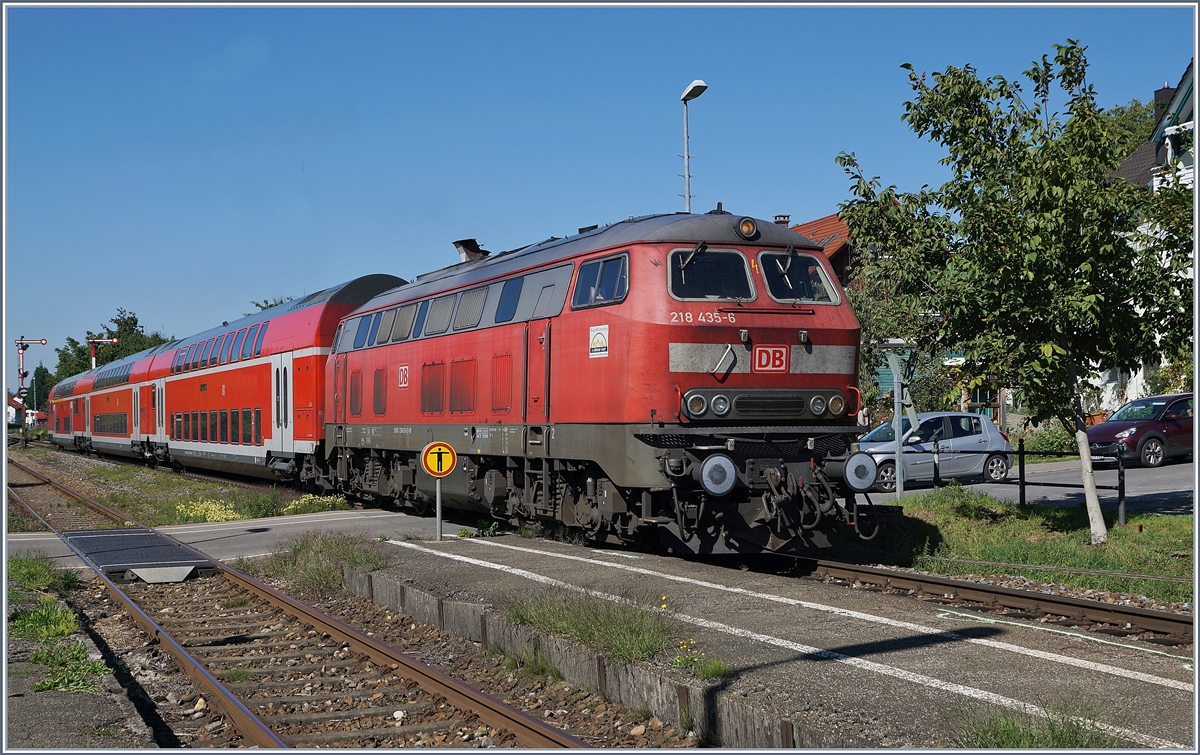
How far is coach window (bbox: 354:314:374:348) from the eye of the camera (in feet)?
60.9

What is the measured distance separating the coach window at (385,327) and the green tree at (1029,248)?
7.44 meters

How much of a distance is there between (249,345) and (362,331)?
6.90m

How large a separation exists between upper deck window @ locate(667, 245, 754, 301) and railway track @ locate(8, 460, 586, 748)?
4811 mm

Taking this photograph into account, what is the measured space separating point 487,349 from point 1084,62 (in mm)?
8027

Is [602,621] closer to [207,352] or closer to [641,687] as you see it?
[641,687]

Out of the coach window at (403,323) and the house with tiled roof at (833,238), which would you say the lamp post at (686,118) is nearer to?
the coach window at (403,323)

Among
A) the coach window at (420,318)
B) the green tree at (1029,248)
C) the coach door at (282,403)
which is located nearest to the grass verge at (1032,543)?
the green tree at (1029,248)

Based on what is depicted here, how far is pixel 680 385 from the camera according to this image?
1093cm

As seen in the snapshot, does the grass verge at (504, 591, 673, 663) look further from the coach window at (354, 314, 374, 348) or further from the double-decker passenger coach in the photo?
the coach window at (354, 314, 374, 348)

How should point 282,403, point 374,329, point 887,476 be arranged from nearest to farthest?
point 374,329
point 887,476
point 282,403

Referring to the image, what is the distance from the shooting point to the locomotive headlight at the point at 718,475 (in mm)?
10383

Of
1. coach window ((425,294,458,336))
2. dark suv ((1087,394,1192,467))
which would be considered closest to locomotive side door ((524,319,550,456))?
coach window ((425,294,458,336))

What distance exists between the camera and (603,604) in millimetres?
8078

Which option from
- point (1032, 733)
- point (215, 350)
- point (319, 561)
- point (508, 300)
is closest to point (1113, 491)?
point (508, 300)
